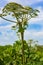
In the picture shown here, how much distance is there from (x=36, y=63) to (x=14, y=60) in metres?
0.80

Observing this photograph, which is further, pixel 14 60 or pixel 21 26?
pixel 14 60

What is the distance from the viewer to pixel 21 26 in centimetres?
950

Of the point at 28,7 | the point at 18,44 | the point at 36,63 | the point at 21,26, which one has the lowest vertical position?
the point at 36,63

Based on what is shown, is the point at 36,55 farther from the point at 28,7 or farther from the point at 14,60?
the point at 28,7

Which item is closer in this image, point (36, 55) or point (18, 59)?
point (18, 59)

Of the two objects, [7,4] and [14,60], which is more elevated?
[7,4]

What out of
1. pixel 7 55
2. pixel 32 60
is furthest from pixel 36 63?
pixel 7 55

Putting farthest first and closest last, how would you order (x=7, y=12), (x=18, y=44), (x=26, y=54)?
(x=26, y=54) < (x=18, y=44) < (x=7, y=12)

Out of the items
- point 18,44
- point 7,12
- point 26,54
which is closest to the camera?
point 7,12

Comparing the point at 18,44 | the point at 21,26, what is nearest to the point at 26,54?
the point at 18,44

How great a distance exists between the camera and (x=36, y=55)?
10.9 meters

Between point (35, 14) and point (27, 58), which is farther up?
point (35, 14)

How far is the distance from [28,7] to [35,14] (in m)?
0.34

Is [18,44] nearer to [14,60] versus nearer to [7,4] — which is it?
[14,60]
